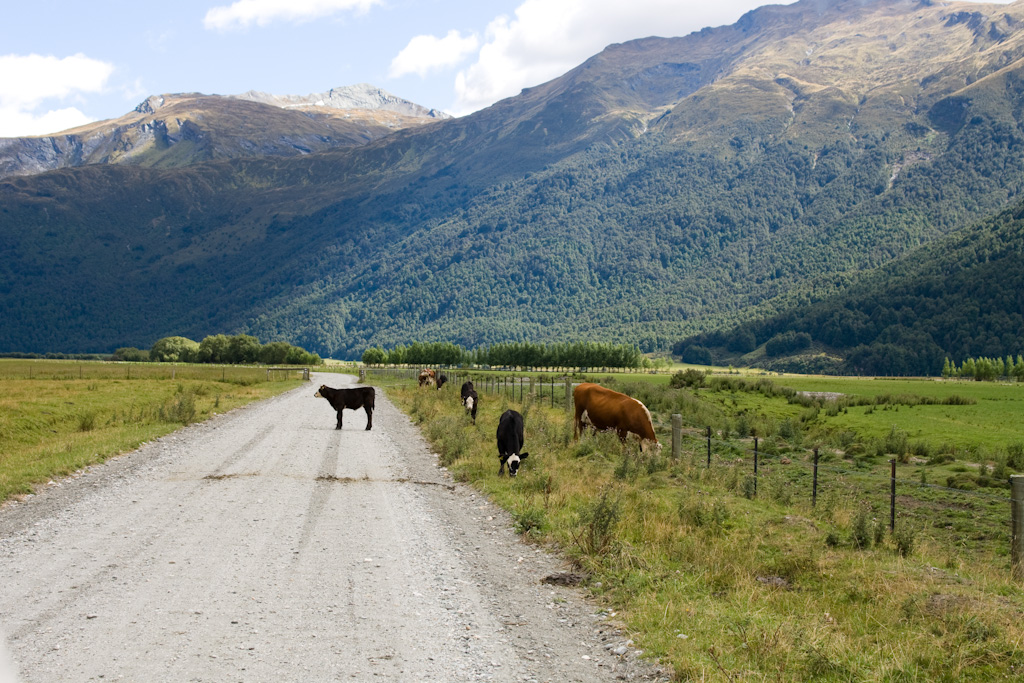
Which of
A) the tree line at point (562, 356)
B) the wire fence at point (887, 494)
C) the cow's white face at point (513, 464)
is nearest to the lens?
the wire fence at point (887, 494)

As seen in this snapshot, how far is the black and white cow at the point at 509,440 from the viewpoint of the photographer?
60.7 ft

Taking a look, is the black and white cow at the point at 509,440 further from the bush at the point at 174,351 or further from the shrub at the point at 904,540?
the bush at the point at 174,351

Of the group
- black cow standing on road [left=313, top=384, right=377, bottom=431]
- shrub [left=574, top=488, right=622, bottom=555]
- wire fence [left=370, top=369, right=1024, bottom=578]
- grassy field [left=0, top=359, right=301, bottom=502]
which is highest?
black cow standing on road [left=313, top=384, right=377, bottom=431]

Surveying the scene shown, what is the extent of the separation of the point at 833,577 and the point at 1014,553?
2.94 m

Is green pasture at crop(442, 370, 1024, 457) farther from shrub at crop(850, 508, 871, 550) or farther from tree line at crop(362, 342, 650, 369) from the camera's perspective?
tree line at crop(362, 342, 650, 369)

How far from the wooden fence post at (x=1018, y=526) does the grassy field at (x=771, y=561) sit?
206mm

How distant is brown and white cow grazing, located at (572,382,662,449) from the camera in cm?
2364

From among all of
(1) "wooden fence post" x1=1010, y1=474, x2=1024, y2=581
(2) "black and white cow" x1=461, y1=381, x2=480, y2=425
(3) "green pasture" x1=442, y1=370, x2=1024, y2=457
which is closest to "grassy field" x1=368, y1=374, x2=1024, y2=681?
(1) "wooden fence post" x1=1010, y1=474, x2=1024, y2=581

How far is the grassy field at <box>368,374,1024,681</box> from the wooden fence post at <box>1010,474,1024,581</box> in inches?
8.1

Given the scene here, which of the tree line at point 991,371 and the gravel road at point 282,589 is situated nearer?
the gravel road at point 282,589

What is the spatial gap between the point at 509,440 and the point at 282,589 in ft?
32.9

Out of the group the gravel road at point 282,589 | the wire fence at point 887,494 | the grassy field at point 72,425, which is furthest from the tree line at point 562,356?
the gravel road at point 282,589

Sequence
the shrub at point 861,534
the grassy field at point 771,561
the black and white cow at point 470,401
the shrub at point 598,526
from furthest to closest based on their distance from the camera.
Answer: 1. the black and white cow at point 470,401
2. the shrub at point 861,534
3. the shrub at point 598,526
4. the grassy field at point 771,561

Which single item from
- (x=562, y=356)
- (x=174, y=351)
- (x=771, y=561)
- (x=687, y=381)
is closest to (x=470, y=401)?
(x=771, y=561)
